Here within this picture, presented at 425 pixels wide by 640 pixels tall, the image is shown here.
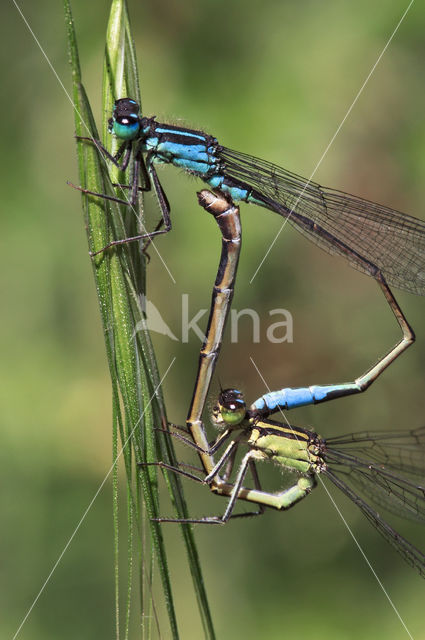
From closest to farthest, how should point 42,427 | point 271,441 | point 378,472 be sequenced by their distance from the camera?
point 271,441 < point 378,472 < point 42,427

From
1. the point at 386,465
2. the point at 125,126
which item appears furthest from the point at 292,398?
the point at 125,126

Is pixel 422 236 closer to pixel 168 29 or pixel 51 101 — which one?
pixel 168 29

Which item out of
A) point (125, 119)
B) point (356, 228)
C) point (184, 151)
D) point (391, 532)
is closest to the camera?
point (125, 119)

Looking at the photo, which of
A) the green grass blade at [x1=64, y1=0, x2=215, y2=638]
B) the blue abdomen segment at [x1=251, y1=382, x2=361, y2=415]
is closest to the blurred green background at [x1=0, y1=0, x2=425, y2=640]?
the blue abdomen segment at [x1=251, y1=382, x2=361, y2=415]

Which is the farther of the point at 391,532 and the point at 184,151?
the point at 391,532

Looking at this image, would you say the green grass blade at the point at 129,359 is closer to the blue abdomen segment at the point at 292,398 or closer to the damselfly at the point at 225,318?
the damselfly at the point at 225,318

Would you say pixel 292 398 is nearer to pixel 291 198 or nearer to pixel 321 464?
pixel 321 464

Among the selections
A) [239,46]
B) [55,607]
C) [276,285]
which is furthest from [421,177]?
[55,607]
